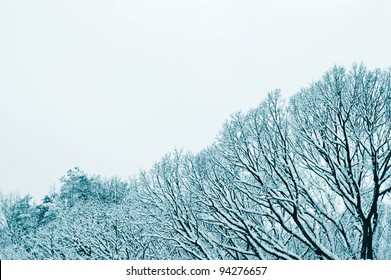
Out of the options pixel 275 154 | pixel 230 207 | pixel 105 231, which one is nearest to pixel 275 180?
pixel 275 154

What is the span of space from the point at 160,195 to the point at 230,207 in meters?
2.19

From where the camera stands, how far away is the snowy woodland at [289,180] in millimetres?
9312

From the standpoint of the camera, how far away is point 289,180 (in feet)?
32.4

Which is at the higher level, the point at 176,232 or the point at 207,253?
the point at 176,232

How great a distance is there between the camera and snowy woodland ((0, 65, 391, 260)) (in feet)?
30.6

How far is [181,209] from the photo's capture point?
422 inches

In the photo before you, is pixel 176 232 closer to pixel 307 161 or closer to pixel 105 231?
pixel 307 161

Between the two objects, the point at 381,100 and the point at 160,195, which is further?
the point at 160,195

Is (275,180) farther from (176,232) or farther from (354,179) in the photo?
(176,232)

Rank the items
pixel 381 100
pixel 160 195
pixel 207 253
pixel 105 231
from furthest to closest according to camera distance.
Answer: pixel 105 231 < pixel 160 195 < pixel 207 253 < pixel 381 100
